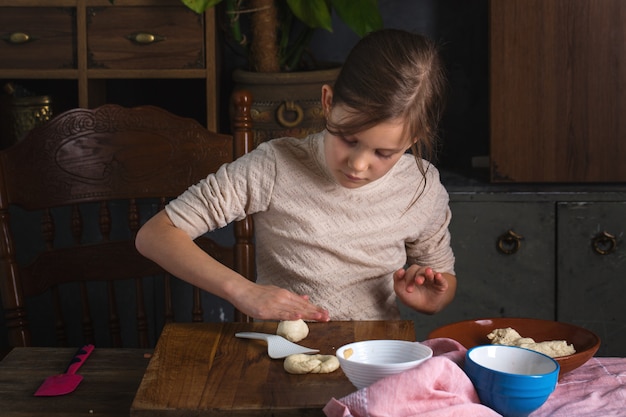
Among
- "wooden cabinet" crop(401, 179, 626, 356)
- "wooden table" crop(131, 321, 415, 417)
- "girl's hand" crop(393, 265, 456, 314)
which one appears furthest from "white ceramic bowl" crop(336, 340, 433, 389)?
"wooden cabinet" crop(401, 179, 626, 356)

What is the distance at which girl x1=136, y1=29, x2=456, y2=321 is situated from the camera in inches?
49.3

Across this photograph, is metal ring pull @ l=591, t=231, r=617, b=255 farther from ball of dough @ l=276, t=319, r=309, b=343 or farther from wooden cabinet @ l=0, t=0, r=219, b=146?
ball of dough @ l=276, t=319, r=309, b=343

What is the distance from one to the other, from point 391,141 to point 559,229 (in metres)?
1.08

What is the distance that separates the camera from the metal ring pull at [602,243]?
2139mm

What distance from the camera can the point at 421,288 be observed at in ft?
4.44

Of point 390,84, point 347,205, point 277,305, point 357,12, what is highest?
point 357,12

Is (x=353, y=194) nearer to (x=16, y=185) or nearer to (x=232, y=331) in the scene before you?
(x=232, y=331)

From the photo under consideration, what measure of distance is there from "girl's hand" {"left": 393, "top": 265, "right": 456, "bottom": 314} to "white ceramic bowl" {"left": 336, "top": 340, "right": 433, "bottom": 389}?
249mm

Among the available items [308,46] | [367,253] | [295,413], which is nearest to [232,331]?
[295,413]

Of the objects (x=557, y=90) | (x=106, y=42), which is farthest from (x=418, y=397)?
(x=106, y=42)

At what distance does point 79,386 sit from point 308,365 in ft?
1.01

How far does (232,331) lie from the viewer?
111 centimetres

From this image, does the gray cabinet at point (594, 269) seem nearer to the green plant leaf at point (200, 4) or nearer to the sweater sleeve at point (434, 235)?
the sweater sleeve at point (434, 235)

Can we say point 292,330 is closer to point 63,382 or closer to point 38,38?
point 63,382
